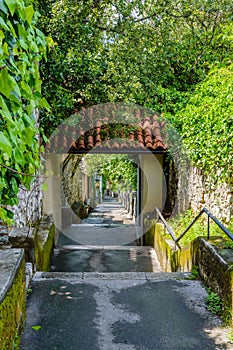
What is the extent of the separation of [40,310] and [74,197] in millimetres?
10896

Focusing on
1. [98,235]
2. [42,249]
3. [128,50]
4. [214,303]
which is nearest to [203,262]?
[214,303]

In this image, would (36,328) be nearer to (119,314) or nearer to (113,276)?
(119,314)

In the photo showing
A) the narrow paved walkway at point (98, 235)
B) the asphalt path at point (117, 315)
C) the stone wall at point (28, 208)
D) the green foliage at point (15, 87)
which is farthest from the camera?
the narrow paved walkway at point (98, 235)

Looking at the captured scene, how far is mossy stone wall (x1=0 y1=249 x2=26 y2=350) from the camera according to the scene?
2.17m

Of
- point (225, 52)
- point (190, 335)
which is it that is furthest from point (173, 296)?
point (225, 52)

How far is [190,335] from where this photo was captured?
2.88 meters

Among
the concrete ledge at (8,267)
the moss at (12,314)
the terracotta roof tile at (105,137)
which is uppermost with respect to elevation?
the terracotta roof tile at (105,137)

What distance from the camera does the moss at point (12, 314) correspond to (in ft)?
7.04

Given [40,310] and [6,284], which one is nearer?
[6,284]

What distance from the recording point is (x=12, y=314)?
2.43 m

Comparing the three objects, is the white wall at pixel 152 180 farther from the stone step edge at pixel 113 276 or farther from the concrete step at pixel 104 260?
the stone step edge at pixel 113 276

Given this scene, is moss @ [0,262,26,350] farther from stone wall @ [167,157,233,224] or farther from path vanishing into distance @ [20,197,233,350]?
stone wall @ [167,157,233,224]

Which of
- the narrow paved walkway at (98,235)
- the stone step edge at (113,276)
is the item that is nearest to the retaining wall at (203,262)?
the stone step edge at (113,276)

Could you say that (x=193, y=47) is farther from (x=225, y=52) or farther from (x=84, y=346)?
(x=84, y=346)
